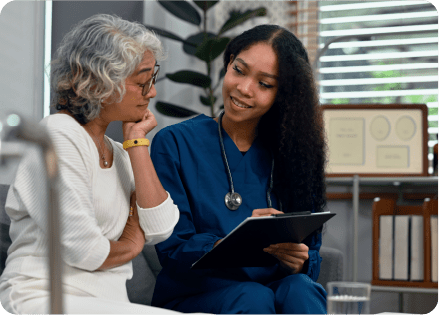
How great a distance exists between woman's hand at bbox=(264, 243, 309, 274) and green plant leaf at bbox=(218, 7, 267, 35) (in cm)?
148

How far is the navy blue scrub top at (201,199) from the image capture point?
3.76 ft

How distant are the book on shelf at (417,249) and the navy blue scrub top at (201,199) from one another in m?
0.93

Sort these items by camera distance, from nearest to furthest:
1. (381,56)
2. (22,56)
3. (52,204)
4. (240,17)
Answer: (52,204)
(22,56)
(240,17)
(381,56)

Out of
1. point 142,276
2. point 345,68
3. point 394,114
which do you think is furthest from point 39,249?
point 345,68

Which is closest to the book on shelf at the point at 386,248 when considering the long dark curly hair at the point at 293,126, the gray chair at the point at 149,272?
the gray chair at the point at 149,272

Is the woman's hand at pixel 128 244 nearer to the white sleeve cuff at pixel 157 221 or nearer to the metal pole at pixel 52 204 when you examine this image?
the white sleeve cuff at pixel 157 221

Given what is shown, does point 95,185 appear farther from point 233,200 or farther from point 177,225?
point 233,200

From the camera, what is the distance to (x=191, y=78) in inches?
92.7

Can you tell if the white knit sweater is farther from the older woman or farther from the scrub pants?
the scrub pants

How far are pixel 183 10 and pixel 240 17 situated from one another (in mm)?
284

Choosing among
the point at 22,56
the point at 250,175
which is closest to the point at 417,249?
the point at 250,175

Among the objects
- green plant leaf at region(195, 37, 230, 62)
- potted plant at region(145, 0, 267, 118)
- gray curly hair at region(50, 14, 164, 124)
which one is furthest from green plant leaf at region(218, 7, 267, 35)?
gray curly hair at region(50, 14, 164, 124)

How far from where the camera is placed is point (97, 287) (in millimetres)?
935

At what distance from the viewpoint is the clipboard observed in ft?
2.99
